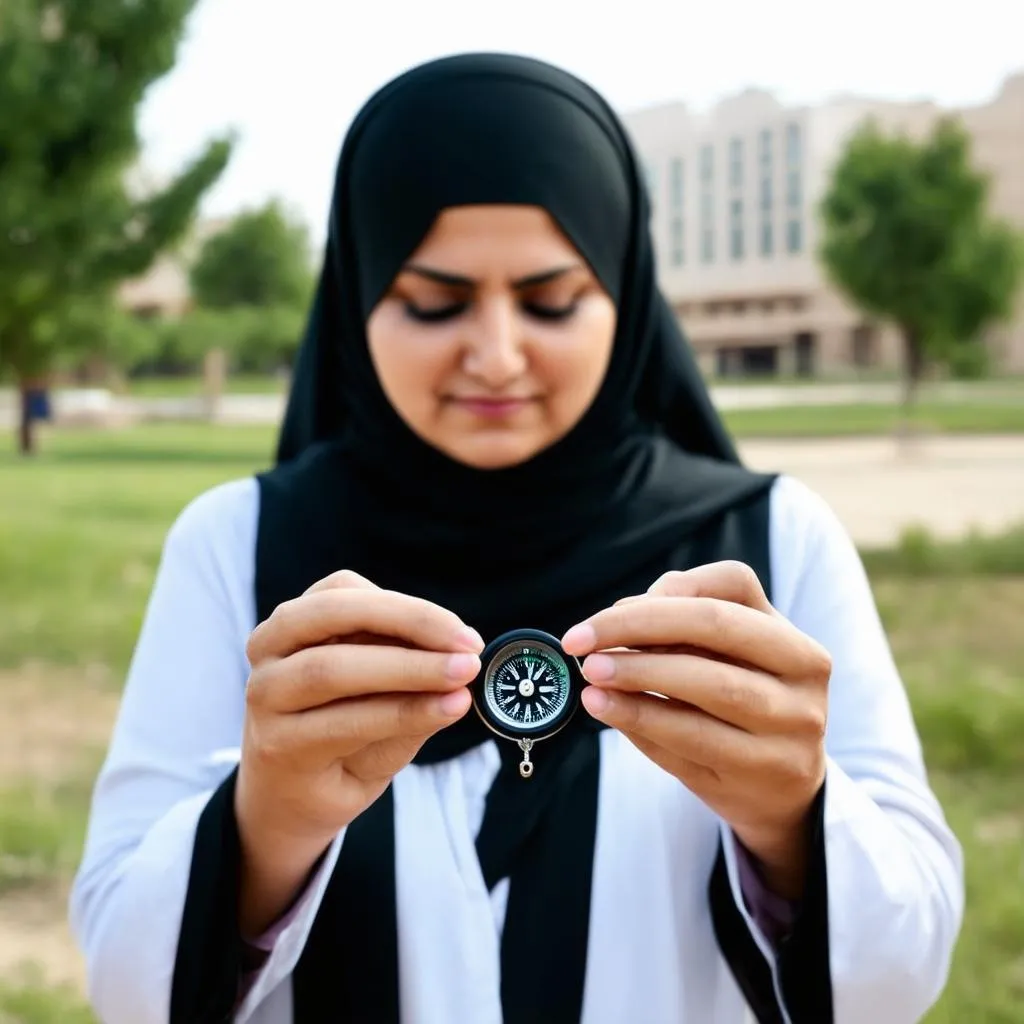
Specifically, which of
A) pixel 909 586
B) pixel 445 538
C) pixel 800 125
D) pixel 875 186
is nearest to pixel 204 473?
pixel 909 586

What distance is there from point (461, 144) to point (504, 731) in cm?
79

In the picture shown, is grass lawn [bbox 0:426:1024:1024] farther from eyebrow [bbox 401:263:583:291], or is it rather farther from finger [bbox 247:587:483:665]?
finger [bbox 247:587:483:665]

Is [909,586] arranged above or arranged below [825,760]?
below

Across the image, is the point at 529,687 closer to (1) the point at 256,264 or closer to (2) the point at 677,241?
(1) the point at 256,264

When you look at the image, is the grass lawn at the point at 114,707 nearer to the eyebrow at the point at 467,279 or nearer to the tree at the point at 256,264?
the eyebrow at the point at 467,279

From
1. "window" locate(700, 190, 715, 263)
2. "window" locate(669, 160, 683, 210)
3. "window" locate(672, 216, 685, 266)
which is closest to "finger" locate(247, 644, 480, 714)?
"window" locate(700, 190, 715, 263)

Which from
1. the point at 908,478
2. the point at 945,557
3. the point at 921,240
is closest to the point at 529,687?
the point at 945,557

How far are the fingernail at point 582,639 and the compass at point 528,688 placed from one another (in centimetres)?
15

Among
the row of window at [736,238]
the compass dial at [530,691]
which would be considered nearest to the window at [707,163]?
the row of window at [736,238]

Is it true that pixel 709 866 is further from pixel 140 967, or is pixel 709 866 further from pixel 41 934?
pixel 41 934

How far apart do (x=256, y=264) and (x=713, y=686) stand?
43284 mm

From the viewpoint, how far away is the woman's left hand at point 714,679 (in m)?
1.31

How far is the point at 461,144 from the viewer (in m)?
1.80

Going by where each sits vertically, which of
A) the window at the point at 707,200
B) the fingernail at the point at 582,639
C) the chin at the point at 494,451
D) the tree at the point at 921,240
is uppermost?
the window at the point at 707,200
